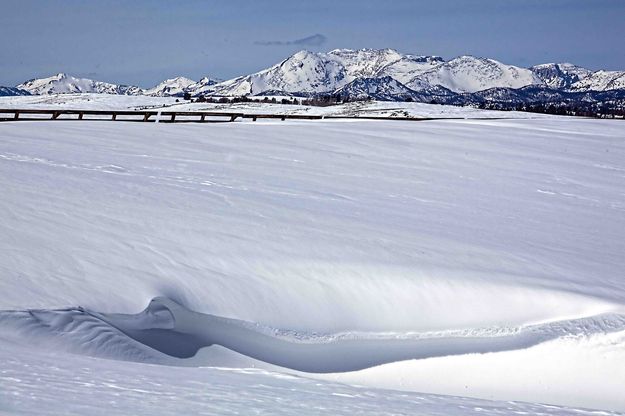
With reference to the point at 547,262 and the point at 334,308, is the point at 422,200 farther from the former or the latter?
the point at 334,308

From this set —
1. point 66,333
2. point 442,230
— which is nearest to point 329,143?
point 442,230

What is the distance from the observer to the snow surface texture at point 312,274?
8133 mm

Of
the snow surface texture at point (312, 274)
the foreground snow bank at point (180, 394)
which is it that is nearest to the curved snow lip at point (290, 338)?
the snow surface texture at point (312, 274)

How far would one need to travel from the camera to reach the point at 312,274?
1080 cm

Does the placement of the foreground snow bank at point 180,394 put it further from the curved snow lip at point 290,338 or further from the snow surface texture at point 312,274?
the curved snow lip at point 290,338

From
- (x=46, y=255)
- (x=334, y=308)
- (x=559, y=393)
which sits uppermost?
(x=46, y=255)

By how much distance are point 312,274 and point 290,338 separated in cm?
150

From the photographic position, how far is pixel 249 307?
9781 mm

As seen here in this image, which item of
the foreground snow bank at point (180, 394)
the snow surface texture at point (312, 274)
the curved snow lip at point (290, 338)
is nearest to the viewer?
the foreground snow bank at point (180, 394)

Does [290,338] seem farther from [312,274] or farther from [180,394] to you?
[180,394]

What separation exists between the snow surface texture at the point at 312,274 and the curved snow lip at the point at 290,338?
0.03m

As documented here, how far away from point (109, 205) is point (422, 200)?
7.42 m

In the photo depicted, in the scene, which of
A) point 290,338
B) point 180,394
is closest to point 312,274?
point 290,338

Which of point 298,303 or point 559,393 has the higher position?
point 298,303
